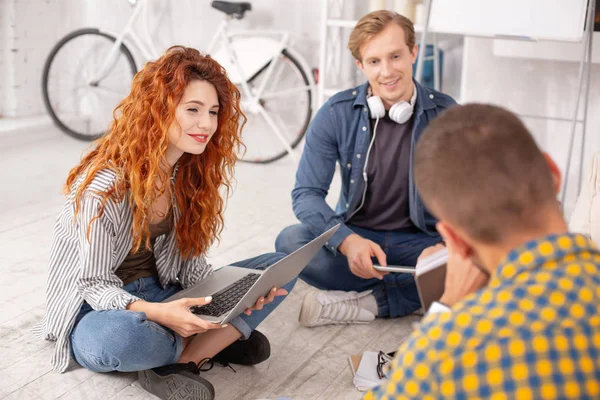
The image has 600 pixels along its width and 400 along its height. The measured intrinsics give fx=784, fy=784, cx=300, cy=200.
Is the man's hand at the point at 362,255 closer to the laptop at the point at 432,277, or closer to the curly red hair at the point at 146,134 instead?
the curly red hair at the point at 146,134

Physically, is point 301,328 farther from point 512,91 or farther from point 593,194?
point 512,91

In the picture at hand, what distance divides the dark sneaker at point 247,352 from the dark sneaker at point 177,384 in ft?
0.68

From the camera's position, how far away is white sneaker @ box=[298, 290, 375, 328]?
2.34 meters

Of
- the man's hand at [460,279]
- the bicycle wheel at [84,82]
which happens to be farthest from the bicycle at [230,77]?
the man's hand at [460,279]

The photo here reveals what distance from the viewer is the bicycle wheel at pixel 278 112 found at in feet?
14.1

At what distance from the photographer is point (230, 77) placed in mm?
4285

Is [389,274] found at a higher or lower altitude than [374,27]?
lower

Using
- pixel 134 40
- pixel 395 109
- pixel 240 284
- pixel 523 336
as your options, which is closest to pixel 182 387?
pixel 240 284

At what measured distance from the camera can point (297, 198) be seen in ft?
8.08

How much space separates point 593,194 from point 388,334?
0.72 meters

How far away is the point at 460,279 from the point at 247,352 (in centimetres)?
109

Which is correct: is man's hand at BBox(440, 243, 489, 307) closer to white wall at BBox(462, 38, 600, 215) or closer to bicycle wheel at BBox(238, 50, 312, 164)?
white wall at BBox(462, 38, 600, 215)

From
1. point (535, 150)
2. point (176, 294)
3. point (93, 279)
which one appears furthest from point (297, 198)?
point (535, 150)

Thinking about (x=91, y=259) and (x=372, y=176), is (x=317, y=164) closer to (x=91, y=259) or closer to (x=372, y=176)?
(x=372, y=176)
